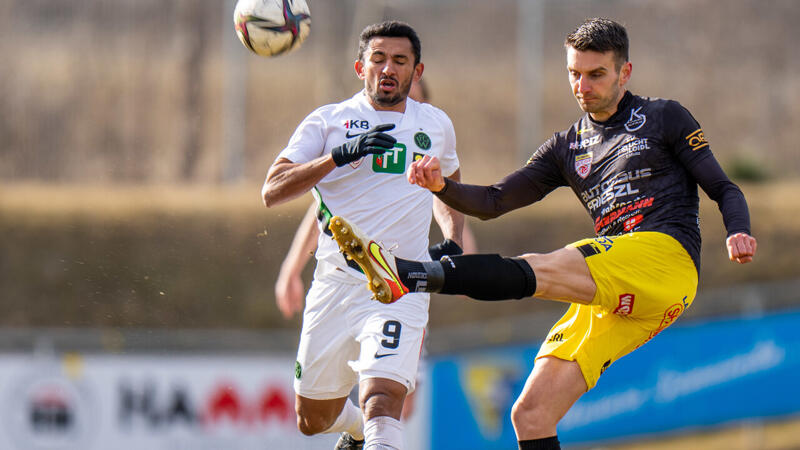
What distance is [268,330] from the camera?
1722cm

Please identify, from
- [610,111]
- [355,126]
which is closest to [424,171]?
[355,126]

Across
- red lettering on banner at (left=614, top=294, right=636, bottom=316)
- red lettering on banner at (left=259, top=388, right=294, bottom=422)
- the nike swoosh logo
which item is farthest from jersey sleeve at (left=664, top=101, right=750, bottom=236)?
red lettering on banner at (left=259, top=388, right=294, bottom=422)

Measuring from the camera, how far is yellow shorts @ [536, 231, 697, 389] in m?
5.12

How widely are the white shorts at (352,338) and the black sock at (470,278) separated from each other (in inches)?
37.9

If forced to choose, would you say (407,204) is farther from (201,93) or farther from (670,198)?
(201,93)

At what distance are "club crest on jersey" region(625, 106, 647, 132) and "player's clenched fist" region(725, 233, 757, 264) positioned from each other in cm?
90

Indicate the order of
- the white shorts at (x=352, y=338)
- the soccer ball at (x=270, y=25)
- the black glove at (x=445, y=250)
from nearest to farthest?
the white shorts at (x=352, y=338) < the black glove at (x=445, y=250) < the soccer ball at (x=270, y=25)

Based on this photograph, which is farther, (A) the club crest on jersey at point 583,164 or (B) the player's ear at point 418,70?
(B) the player's ear at point 418,70

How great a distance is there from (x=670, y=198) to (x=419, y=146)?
1.56 m

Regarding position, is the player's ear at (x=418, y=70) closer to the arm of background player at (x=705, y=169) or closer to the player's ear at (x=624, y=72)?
the player's ear at (x=624, y=72)

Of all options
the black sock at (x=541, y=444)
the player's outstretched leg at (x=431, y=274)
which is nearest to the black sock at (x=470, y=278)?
the player's outstretched leg at (x=431, y=274)

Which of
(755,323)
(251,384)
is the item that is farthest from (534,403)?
(755,323)

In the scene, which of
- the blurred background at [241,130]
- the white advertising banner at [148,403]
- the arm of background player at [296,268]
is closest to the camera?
the arm of background player at [296,268]

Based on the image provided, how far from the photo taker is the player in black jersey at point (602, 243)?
490 cm
